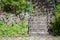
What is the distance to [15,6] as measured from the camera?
1639 cm

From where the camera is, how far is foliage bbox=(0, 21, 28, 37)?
1424 centimetres

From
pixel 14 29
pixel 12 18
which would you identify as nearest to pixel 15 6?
pixel 12 18

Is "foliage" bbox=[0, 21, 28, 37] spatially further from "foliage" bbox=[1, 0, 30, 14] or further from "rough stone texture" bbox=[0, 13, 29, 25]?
"foliage" bbox=[1, 0, 30, 14]

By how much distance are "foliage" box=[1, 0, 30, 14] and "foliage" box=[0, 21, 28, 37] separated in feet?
4.37

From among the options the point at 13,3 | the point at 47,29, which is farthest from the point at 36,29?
the point at 13,3

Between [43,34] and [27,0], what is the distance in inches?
148

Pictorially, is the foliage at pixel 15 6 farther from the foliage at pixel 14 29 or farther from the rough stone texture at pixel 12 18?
the foliage at pixel 14 29

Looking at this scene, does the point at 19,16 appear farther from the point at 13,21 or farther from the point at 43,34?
the point at 43,34

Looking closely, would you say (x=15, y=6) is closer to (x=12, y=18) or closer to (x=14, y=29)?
(x=12, y=18)

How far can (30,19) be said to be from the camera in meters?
15.5

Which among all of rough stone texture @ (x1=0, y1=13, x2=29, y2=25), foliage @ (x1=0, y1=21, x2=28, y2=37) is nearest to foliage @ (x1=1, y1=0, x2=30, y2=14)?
rough stone texture @ (x1=0, y1=13, x2=29, y2=25)

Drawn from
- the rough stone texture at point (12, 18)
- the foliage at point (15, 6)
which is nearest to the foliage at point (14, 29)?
the rough stone texture at point (12, 18)

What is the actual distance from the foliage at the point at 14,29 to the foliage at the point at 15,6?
52.5 inches

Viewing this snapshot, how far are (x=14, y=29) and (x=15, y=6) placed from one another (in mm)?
2207
